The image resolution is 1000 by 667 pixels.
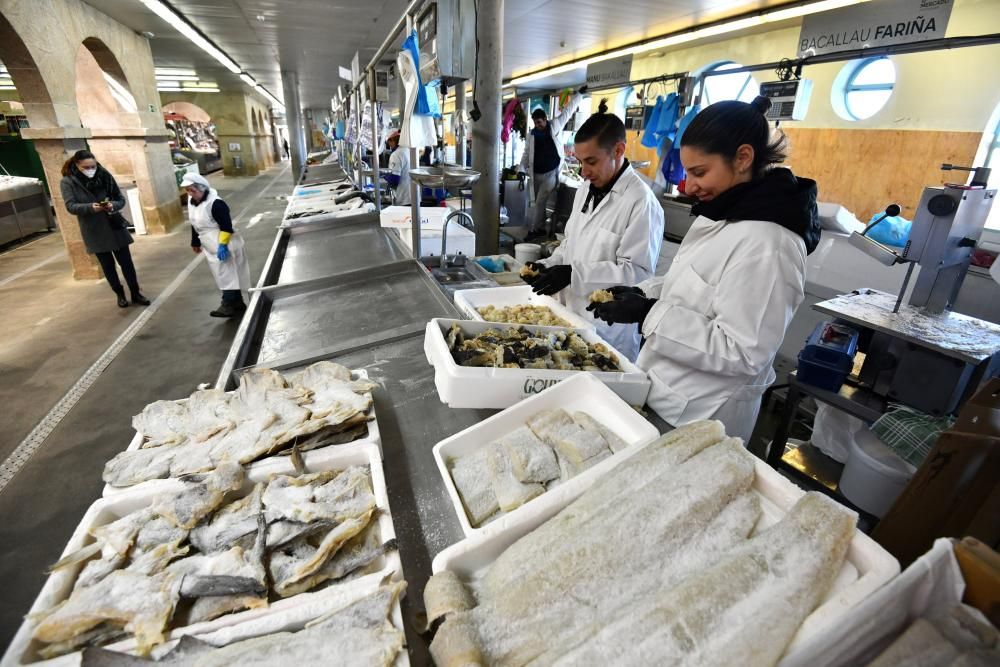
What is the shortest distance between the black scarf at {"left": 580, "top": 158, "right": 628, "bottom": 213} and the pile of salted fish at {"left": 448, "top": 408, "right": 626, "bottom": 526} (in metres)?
1.94

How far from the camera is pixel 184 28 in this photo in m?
8.95

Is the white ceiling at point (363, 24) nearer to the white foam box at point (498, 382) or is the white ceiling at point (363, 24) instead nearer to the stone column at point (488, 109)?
the stone column at point (488, 109)

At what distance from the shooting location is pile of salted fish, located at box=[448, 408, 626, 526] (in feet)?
3.57

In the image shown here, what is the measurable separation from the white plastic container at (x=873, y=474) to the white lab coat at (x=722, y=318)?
1.31 m

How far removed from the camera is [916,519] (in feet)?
3.90

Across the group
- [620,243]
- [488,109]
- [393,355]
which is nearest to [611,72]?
[488,109]

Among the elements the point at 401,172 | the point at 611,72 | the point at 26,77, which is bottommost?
the point at 401,172

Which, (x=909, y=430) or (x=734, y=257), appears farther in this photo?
(x=909, y=430)

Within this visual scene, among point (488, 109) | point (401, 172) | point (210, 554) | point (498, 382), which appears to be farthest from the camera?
point (401, 172)

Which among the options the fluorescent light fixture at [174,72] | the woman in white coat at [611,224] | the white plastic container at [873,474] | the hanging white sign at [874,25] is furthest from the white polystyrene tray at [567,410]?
the fluorescent light fixture at [174,72]

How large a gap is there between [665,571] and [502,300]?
74.7 inches

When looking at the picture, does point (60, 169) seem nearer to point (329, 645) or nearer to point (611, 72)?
point (611, 72)

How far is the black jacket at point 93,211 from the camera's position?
6.07 meters

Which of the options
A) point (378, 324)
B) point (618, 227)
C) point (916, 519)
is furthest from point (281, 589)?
point (618, 227)
